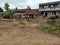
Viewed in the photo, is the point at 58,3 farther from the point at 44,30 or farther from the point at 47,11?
the point at 44,30

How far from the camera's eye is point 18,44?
54.0 ft

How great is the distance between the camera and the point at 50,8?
41.5 m

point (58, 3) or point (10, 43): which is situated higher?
point (58, 3)

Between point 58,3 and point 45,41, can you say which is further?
point 58,3

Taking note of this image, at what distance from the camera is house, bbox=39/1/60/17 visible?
39994mm

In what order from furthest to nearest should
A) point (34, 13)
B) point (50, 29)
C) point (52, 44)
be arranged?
point (34, 13) < point (50, 29) < point (52, 44)

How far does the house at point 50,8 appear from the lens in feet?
131

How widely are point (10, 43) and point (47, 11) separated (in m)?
26.6

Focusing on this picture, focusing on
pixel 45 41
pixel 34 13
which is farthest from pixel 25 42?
pixel 34 13

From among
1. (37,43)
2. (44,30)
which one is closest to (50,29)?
(44,30)

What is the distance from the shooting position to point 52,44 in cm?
1633

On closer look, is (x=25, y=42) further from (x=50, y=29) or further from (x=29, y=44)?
(x=50, y=29)

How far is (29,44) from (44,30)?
6899mm

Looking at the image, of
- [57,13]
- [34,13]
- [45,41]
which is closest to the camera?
[45,41]
